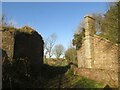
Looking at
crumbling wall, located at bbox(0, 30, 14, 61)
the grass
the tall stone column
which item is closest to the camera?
the grass

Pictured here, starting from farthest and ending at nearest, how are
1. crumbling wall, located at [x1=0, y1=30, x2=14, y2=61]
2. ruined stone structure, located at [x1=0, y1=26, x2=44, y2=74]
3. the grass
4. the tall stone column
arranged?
the tall stone column, ruined stone structure, located at [x1=0, y1=26, x2=44, y2=74], crumbling wall, located at [x1=0, y1=30, x2=14, y2=61], the grass

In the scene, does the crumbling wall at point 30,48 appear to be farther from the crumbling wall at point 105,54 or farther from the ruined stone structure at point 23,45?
the crumbling wall at point 105,54

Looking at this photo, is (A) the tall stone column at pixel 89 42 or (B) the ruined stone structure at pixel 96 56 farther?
(A) the tall stone column at pixel 89 42

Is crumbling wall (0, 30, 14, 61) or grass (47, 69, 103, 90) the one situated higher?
crumbling wall (0, 30, 14, 61)

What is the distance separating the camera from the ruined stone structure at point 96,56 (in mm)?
23041

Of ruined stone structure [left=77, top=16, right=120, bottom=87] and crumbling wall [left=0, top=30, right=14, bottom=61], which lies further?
crumbling wall [left=0, top=30, right=14, bottom=61]

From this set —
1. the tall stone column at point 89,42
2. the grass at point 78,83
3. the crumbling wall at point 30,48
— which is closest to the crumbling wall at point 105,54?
the tall stone column at point 89,42

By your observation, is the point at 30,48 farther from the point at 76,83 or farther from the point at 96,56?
the point at 76,83

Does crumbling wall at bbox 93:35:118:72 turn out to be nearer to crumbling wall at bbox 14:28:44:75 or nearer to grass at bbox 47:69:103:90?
grass at bbox 47:69:103:90

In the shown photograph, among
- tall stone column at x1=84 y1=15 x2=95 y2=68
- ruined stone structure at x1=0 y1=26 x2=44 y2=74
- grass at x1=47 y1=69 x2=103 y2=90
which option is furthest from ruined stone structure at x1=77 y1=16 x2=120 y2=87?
ruined stone structure at x1=0 y1=26 x2=44 y2=74

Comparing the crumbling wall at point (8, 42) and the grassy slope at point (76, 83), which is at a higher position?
the crumbling wall at point (8, 42)

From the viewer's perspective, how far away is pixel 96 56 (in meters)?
28.8

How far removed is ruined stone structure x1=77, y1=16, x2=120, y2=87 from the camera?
2304cm

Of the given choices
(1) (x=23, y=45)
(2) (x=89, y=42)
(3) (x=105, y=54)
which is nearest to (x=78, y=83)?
(3) (x=105, y=54)
